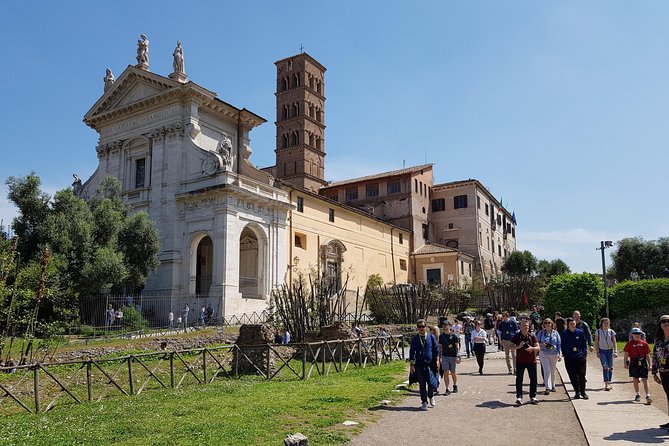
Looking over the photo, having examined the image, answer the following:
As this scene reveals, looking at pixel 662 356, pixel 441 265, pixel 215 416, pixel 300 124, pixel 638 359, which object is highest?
pixel 300 124

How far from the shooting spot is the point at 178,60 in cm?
3794

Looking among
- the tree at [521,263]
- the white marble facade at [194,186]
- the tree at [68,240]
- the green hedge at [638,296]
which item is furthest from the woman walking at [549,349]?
the tree at [521,263]

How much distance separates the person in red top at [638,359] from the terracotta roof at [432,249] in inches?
1688

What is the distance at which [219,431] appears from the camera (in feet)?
27.9

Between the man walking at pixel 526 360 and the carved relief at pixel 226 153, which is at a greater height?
the carved relief at pixel 226 153

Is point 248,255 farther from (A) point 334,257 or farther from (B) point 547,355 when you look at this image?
(B) point 547,355

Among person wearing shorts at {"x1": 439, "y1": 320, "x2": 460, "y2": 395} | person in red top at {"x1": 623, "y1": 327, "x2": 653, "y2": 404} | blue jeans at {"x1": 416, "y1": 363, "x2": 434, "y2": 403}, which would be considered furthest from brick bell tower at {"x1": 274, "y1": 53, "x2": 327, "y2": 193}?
person in red top at {"x1": 623, "y1": 327, "x2": 653, "y2": 404}

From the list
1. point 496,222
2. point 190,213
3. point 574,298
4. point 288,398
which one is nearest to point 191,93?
point 190,213

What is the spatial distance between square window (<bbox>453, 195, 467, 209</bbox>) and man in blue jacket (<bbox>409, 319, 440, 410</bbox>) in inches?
1981

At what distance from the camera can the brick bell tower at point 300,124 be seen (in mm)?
61875

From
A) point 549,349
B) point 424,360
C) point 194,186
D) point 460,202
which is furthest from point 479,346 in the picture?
point 460,202

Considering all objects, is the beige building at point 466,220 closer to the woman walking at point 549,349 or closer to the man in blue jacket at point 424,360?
the woman walking at point 549,349

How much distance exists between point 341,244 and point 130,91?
63.8 feet

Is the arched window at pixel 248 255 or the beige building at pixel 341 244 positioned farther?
the beige building at pixel 341 244
